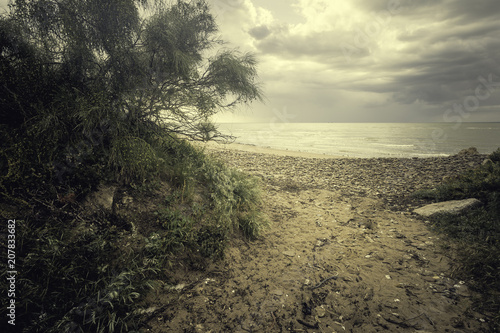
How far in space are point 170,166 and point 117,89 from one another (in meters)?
2.10

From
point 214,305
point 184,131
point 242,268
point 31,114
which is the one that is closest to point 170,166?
point 184,131

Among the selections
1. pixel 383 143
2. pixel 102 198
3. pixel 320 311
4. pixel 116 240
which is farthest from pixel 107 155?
pixel 383 143

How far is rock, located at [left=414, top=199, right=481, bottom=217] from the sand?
41cm

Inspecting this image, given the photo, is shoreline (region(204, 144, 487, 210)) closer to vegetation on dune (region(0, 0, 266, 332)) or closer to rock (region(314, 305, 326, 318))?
vegetation on dune (region(0, 0, 266, 332))

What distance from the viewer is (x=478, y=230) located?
5.09 meters

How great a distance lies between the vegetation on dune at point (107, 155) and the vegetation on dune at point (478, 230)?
3.96 metres

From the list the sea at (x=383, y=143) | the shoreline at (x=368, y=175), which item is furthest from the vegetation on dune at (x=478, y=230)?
the sea at (x=383, y=143)

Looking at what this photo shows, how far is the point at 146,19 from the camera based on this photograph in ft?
18.8

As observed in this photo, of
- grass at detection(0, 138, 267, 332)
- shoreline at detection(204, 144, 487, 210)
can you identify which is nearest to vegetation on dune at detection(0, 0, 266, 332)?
grass at detection(0, 138, 267, 332)

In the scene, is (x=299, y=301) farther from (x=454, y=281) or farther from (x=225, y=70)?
(x=225, y=70)

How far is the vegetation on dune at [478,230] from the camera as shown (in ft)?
12.0

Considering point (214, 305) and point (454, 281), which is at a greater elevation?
point (454, 281)

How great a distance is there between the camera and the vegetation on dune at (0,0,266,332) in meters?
2.86

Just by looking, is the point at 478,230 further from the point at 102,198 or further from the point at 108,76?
the point at 108,76
